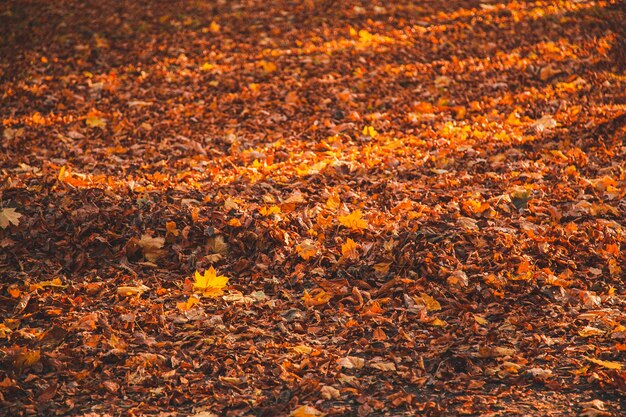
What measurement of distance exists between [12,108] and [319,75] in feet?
11.7

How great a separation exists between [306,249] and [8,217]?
7.23 ft

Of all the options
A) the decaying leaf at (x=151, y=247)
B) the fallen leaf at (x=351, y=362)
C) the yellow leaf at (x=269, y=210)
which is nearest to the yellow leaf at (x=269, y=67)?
the yellow leaf at (x=269, y=210)

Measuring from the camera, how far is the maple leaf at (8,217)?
450cm

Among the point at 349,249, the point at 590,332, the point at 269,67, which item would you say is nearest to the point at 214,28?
the point at 269,67

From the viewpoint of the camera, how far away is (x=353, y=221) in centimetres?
459

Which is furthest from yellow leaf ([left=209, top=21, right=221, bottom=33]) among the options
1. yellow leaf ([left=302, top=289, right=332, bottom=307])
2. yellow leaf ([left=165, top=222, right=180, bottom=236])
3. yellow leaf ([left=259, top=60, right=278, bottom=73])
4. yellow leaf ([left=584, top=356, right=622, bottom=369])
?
yellow leaf ([left=584, top=356, right=622, bottom=369])

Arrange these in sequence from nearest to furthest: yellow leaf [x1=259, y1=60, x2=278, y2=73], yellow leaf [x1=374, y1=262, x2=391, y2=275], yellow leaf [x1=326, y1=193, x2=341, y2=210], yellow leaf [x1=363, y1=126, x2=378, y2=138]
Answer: yellow leaf [x1=374, y1=262, x2=391, y2=275]
yellow leaf [x1=326, y1=193, x2=341, y2=210]
yellow leaf [x1=363, y1=126, x2=378, y2=138]
yellow leaf [x1=259, y1=60, x2=278, y2=73]

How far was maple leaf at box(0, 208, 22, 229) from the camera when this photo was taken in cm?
450

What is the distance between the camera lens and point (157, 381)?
3.37 m

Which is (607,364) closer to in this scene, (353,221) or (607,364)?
(607,364)

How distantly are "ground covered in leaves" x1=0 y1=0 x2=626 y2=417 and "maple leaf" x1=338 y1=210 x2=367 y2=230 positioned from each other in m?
0.02

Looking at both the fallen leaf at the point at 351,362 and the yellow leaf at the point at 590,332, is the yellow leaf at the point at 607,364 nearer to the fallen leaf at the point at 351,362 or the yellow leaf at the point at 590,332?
the yellow leaf at the point at 590,332

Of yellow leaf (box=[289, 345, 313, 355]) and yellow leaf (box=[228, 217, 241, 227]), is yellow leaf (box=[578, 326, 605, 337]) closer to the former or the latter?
yellow leaf (box=[289, 345, 313, 355])

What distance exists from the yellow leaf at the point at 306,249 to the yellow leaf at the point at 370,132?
89.0 inches
